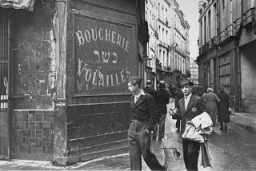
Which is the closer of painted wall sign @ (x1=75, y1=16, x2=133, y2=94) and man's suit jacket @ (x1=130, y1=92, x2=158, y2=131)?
man's suit jacket @ (x1=130, y1=92, x2=158, y2=131)

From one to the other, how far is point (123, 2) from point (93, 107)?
9.58ft

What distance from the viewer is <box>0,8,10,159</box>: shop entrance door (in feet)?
25.0

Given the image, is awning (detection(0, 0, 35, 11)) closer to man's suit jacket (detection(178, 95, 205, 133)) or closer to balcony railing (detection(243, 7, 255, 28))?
man's suit jacket (detection(178, 95, 205, 133))

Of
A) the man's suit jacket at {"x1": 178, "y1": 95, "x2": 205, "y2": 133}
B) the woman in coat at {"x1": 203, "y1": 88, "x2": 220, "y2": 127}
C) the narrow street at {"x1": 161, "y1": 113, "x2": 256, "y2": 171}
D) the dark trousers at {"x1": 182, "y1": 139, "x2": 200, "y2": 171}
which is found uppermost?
the man's suit jacket at {"x1": 178, "y1": 95, "x2": 205, "y2": 133}

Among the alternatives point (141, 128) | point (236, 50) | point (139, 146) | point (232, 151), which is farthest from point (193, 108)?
point (236, 50)

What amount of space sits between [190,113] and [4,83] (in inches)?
170

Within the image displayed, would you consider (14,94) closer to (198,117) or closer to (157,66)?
(198,117)

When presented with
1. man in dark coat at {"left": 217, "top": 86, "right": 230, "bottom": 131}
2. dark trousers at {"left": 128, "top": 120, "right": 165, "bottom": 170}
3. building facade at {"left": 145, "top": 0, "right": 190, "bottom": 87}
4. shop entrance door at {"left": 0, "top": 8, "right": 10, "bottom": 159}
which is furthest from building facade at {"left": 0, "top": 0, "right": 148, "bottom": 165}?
building facade at {"left": 145, "top": 0, "right": 190, "bottom": 87}

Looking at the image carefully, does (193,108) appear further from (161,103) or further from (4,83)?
(161,103)

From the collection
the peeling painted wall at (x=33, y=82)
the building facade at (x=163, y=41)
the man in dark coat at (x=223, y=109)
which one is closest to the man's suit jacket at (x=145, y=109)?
the peeling painted wall at (x=33, y=82)

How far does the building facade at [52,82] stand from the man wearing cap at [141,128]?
79.5 inches

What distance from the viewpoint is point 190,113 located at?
5762 mm

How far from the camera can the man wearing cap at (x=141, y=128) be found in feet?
19.0

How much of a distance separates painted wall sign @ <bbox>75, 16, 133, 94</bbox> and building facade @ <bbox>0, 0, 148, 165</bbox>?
0.02 m
